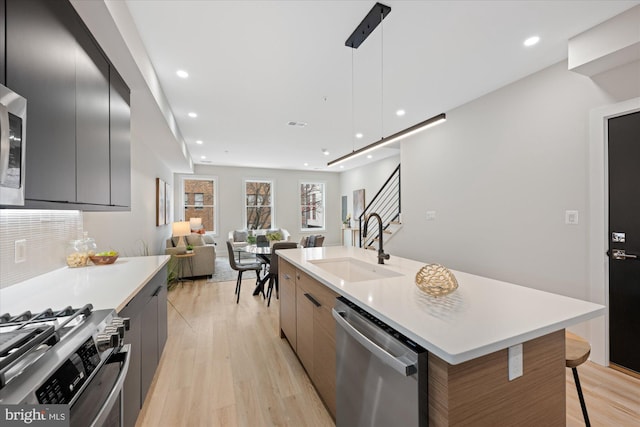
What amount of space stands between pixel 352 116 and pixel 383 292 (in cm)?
335

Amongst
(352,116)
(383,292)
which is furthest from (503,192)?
(383,292)

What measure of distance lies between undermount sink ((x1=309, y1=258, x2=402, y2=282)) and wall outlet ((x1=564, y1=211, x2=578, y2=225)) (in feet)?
6.64

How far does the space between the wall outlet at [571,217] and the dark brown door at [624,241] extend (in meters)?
0.23

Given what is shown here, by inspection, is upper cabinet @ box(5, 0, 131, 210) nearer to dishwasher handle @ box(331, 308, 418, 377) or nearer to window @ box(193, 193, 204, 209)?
dishwasher handle @ box(331, 308, 418, 377)

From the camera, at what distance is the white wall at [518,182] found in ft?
8.14

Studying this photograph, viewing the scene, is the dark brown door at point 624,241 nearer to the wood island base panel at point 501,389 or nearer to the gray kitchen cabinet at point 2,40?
the wood island base panel at point 501,389

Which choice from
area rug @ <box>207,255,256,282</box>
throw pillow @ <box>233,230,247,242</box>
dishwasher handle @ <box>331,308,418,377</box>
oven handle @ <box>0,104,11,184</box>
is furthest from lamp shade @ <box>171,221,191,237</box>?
dishwasher handle @ <box>331,308,418,377</box>

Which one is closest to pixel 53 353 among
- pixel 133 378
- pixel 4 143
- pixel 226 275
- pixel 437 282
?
pixel 4 143

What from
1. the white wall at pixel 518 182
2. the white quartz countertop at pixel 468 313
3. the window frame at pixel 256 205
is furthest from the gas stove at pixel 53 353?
the window frame at pixel 256 205

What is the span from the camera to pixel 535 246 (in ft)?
9.12

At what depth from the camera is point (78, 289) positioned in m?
1.54

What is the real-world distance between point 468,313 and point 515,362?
21 centimetres

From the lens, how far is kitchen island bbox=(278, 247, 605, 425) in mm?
859

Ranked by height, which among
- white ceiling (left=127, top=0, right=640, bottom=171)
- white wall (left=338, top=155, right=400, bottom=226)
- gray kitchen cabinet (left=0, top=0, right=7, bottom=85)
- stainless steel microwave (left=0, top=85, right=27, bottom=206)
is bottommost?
stainless steel microwave (left=0, top=85, right=27, bottom=206)
